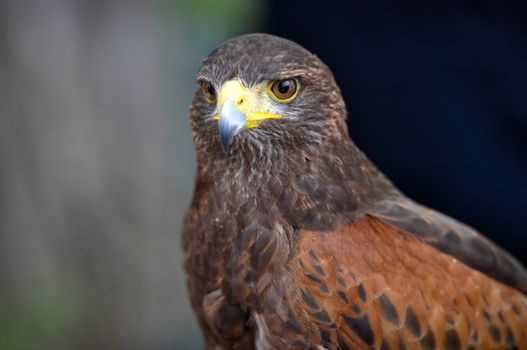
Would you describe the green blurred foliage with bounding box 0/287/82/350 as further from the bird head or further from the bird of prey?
the bird head

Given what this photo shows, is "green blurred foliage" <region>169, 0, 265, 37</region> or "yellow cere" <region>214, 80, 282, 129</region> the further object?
"green blurred foliage" <region>169, 0, 265, 37</region>

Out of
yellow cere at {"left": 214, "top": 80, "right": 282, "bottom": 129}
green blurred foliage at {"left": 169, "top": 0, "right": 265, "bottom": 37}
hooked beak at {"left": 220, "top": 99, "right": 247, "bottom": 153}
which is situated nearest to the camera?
hooked beak at {"left": 220, "top": 99, "right": 247, "bottom": 153}

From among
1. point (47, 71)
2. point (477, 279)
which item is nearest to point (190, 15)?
point (47, 71)

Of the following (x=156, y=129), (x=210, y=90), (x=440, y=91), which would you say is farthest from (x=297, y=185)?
(x=156, y=129)

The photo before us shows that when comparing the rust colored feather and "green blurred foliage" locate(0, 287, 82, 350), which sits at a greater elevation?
the rust colored feather

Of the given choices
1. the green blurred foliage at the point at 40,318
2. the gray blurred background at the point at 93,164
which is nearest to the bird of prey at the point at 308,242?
the gray blurred background at the point at 93,164

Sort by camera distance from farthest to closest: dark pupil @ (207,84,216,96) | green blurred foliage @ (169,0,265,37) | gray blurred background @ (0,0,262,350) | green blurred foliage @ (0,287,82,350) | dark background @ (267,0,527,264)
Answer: green blurred foliage @ (0,287,82,350) < gray blurred background @ (0,0,262,350) < green blurred foliage @ (169,0,265,37) < dark background @ (267,0,527,264) < dark pupil @ (207,84,216,96)

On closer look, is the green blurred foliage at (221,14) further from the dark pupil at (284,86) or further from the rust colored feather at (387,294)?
the rust colored feather at (387,294)

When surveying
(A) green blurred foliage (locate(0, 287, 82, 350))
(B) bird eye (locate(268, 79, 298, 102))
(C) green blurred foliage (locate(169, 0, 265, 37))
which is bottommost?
(A) green blurred foliage (locate(0, 287, 82, 350))

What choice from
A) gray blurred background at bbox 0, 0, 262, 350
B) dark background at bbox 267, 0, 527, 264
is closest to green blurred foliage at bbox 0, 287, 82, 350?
gray blurred background at bbox 0, 0, 262, 350
